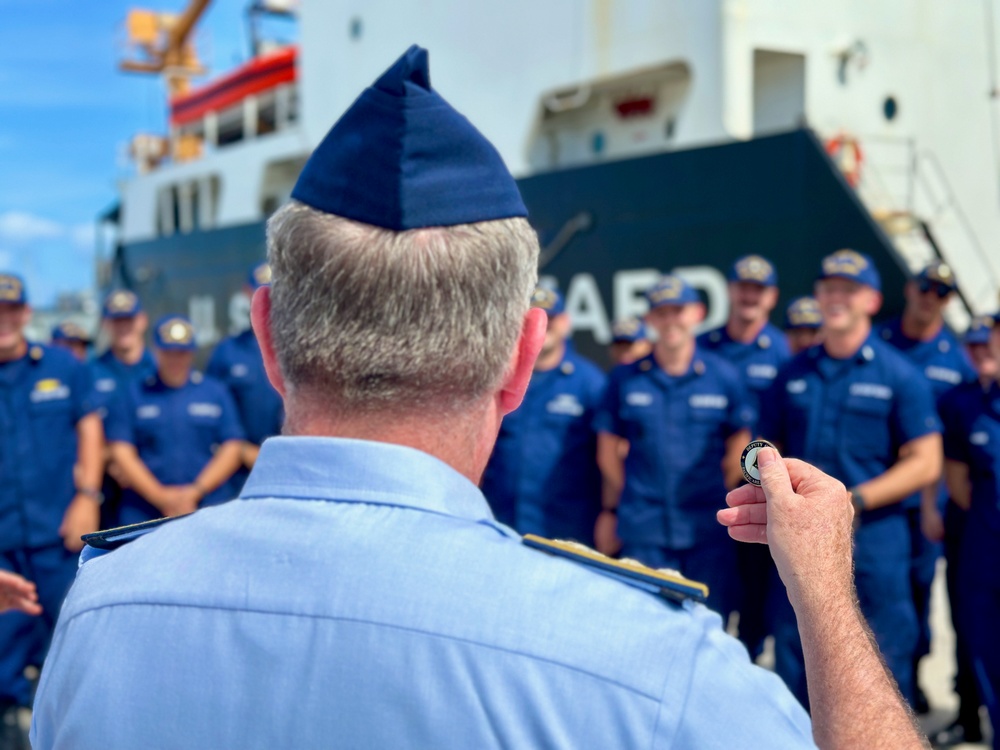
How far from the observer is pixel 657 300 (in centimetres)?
376

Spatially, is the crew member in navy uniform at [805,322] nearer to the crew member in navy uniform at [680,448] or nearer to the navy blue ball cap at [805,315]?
the navy blue ball cap at [805,315]

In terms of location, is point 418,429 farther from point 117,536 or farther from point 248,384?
point 248,384

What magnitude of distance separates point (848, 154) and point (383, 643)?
244 inches

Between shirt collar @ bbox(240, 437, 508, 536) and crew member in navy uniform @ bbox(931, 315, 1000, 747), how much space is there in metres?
2.95

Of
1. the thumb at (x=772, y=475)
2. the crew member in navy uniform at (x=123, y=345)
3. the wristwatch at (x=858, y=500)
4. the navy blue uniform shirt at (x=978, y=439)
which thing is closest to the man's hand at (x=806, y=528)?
the thumb at (x=772, y=475)

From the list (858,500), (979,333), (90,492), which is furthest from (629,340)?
(90,492)

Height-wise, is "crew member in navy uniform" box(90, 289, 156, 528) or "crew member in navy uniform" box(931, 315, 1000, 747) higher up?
"crew member in navy uniform" box(90, 289, 156, 528)

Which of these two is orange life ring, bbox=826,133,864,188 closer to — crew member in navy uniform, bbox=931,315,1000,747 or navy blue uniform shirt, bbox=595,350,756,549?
crew member in navy uniform, bbox=931,315,1000,747

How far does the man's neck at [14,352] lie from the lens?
3.68m

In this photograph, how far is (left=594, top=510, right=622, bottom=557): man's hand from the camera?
3857mm

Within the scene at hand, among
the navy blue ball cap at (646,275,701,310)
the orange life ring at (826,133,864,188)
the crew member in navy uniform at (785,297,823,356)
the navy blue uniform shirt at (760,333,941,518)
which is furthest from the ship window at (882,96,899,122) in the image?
the navy blue uniform shirt at (760,333,941,518)

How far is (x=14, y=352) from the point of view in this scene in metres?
3.71

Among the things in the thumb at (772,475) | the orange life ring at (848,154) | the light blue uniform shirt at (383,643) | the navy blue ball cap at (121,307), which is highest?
the orange life ring at (848,154)

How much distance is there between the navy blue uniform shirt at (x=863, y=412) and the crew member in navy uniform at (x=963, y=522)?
16 cm
